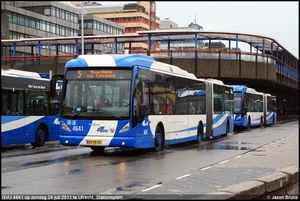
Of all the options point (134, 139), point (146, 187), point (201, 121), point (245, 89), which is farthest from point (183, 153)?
point (245, 89)

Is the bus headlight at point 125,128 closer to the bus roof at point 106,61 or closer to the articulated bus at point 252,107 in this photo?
the bus roof at point 106,61

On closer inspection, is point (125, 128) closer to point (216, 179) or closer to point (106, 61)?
point (106, 61)

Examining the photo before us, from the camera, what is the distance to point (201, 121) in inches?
858

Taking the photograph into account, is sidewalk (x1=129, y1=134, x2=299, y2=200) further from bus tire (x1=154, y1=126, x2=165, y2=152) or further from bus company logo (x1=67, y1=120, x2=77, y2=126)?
bus company logo (x1=67, y1=120, x2=77, y2=126)

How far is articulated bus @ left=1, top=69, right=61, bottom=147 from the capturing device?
4.26m

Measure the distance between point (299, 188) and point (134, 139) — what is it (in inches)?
267

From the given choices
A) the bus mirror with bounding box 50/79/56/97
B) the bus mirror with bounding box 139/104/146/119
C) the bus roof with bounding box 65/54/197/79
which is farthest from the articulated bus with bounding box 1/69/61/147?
the bus mirror with bounding box 139/104/146/119

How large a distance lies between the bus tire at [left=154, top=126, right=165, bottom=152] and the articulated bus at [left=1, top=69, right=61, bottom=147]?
11.6 ft

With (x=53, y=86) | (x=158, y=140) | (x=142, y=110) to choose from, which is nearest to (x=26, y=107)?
(x=53, y=86)

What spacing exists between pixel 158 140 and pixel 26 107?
8.79 m

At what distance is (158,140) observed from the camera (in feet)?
54.6

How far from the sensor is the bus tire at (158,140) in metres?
16.5

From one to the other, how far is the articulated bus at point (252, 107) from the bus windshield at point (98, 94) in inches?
794

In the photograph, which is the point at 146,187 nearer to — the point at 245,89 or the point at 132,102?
the point at 132,102
